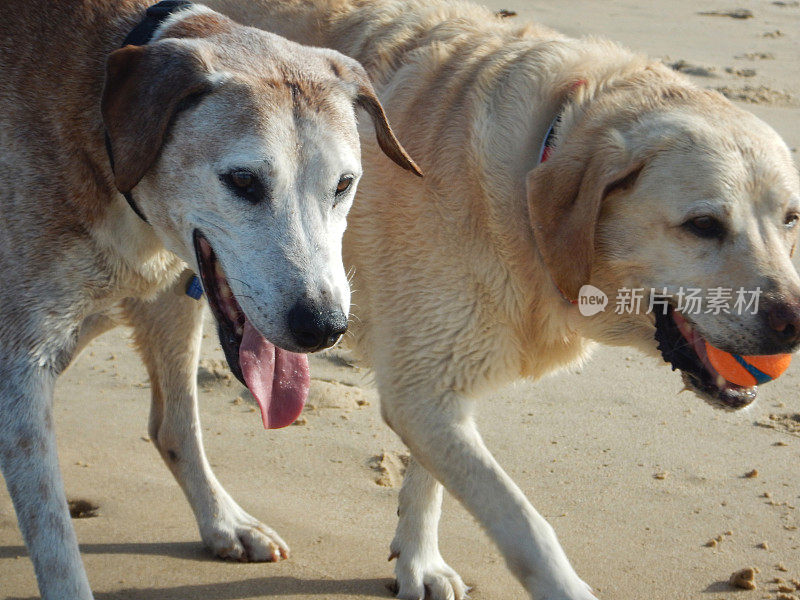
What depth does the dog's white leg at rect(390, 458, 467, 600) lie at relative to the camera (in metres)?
3.31

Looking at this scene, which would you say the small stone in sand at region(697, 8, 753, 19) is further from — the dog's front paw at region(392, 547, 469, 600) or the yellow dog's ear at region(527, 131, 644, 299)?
the dog's front paw at region(392, 547, 469, 600)

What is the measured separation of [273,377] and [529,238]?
0.86m

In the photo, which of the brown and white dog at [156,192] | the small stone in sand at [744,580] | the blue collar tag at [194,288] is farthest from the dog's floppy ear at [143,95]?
the small stone in sand at [744,580]

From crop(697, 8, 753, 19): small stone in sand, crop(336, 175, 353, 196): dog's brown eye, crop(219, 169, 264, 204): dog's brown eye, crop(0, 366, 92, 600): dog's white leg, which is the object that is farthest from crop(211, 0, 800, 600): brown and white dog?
crop(697, 8, 753, 19): small stone in sand

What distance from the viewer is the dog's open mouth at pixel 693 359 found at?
301 centimetres

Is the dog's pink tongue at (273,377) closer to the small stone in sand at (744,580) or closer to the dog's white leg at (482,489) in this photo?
the dog's white leg at (482,489)

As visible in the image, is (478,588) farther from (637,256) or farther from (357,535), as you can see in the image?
(637,256)

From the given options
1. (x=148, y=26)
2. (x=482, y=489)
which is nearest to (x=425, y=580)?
(x=482, y=489)

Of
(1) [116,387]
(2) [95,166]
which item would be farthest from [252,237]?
(1) [116,387]

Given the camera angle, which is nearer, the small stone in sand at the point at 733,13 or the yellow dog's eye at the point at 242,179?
the yellow dog's eye at the point at 242,179

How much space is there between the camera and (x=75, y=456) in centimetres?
396

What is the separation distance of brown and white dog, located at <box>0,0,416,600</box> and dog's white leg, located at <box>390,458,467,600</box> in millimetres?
826

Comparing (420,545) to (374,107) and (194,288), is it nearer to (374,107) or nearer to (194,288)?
(194,288)

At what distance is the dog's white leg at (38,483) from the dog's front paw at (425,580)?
40.5 inches
